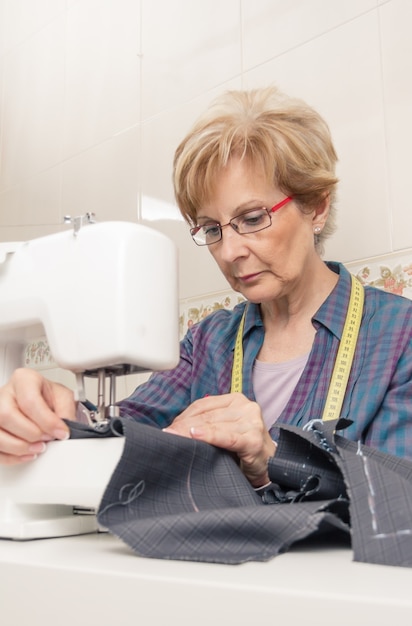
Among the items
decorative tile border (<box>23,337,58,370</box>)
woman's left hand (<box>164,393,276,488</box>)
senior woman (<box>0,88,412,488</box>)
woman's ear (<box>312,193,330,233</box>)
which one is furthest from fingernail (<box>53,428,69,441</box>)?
decorative tile border (<box>23,337,58,370</box>)

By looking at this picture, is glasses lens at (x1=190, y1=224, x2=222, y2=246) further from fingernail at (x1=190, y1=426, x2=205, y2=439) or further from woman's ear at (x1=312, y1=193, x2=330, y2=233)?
fingernail at (x1=190, y1=426, x2=205, y2=439)

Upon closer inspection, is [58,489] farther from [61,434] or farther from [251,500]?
[251,500]

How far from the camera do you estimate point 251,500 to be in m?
0.76

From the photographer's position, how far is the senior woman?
1130mm

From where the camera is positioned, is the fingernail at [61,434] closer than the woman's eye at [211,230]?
Yes

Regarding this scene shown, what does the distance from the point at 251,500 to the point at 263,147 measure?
28.2 inches

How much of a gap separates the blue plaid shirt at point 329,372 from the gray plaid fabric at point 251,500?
321 mm

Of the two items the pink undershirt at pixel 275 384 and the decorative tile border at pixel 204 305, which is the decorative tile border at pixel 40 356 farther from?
→ the pink undershirt at pixel 275 384

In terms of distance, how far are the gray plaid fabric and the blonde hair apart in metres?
0.64

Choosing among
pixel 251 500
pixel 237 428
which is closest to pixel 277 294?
pixel 237 428

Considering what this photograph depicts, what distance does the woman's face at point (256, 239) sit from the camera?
124 cm

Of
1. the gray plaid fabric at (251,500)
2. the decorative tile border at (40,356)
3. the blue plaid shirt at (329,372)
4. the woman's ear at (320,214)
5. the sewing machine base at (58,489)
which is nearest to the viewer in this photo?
the gray plaid fabric at (251,500)

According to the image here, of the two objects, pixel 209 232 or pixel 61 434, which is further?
pixel 209 232

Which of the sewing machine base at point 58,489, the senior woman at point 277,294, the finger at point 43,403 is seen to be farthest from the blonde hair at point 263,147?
the sewing machine base at point 58,489
